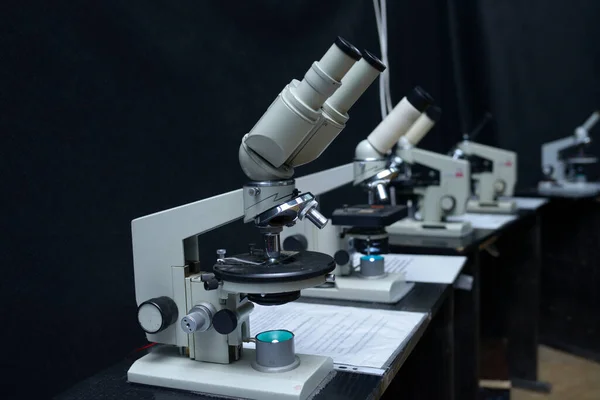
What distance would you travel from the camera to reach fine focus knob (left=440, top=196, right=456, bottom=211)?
8.32 feet

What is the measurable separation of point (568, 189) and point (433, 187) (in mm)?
1635

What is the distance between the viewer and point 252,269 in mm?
990

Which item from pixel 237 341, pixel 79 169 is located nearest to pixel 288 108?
pixel 237 341

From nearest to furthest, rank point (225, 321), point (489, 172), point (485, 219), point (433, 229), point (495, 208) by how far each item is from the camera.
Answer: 1. point (225, 321)
2. point (433, 229)
3. point (485, 219)
4. point (495, 208)
5. point (489, 172)

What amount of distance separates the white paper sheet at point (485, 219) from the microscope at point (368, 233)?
1.10 m

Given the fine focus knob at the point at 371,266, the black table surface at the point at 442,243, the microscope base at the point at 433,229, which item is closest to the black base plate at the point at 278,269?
the fine focus knob at the point at 371,266

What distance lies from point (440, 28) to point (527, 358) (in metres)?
→ 2.13

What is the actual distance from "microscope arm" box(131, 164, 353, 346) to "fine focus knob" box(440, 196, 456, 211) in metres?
1.65

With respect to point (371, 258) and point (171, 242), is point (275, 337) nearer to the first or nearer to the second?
point (171, 242)

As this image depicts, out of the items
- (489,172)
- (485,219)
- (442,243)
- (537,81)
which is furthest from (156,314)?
(537,81)

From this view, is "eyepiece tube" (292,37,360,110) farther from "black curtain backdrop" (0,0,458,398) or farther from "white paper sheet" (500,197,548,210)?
"white paper sheet" (500,197,548,210)

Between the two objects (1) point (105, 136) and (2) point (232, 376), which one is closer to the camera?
(2) point (232, 376)

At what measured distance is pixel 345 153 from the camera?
9.00ft

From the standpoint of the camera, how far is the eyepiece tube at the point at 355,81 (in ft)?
3.35
